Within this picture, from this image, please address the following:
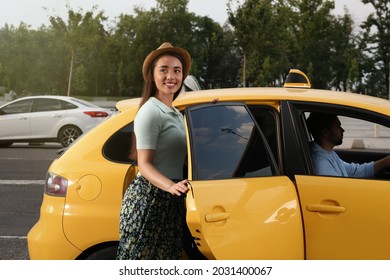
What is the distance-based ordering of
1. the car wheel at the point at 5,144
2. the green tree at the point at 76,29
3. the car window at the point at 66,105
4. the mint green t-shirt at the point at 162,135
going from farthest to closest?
the green tree at the point at 76,29, the car wheel at the point at 5,144, the car window at the point at 66,105, the mint green t-shirt at the point at 162,135

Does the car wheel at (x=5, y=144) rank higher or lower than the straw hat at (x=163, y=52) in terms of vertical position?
lower

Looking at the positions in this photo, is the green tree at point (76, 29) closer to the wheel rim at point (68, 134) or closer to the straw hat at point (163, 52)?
the wheel rim at point (68, 134)

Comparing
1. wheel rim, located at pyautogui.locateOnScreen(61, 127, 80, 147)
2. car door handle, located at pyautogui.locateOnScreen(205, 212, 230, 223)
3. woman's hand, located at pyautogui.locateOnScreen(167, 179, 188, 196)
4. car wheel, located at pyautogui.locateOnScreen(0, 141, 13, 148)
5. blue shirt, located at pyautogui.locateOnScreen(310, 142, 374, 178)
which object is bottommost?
car wheel, located at pyautogui.locateOnScreen(0, 141, 13, 148)

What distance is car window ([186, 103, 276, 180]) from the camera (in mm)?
2736

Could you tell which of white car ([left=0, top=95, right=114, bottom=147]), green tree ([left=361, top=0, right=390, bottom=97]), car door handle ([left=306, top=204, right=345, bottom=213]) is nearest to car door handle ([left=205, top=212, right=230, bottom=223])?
car door handle ([left=306, top=204, right=345, bottom=213])

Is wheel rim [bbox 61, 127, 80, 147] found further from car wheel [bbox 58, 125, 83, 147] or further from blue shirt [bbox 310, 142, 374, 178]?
blue shirt [bbox 310, 142, 374, 178]

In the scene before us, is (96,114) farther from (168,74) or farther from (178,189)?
(178,189)

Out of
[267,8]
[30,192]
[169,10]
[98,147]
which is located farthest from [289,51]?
[98,147]

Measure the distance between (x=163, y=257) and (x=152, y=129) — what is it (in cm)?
63

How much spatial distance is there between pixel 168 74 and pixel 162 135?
0.29 metres

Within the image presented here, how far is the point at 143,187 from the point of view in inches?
102

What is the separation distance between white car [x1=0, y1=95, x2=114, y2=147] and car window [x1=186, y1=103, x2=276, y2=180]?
11.8 meters

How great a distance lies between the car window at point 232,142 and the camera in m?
2.74

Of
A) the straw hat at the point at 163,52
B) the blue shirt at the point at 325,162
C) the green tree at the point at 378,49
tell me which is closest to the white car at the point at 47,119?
the blue shirt at the point at 325,162
